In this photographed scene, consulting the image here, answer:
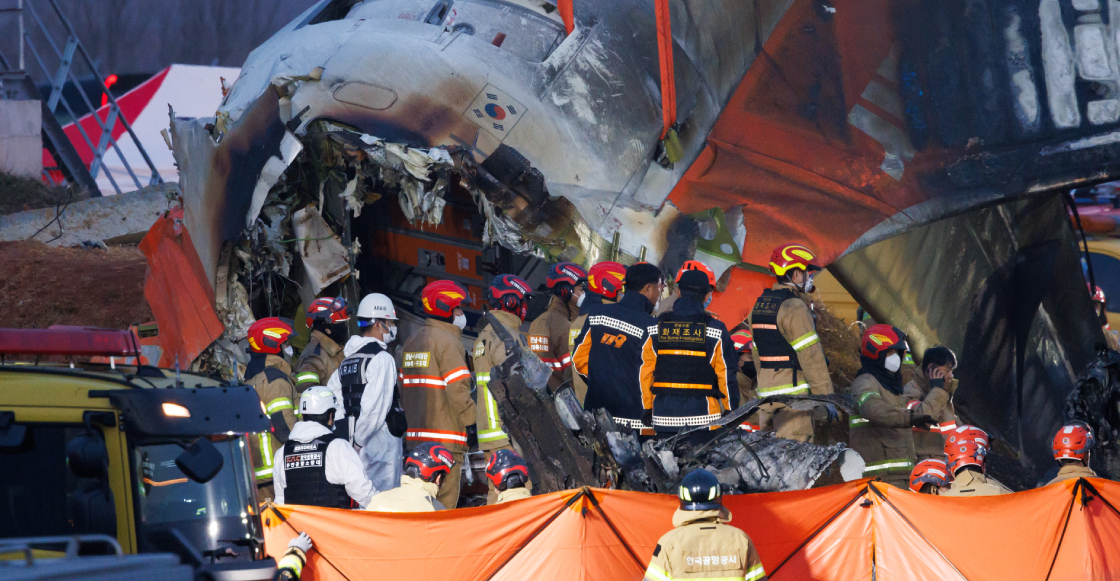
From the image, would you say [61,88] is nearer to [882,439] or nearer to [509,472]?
[509,472]

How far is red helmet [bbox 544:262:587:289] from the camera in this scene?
9.06 m

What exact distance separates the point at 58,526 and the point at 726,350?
424cm

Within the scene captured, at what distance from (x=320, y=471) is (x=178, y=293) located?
14.9ft

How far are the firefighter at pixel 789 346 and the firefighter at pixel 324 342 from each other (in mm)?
3408

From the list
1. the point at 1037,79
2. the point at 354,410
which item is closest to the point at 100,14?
the point at 354,410

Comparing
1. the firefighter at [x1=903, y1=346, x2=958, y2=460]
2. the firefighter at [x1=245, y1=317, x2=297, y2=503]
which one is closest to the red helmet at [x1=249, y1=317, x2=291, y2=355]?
the firefighter at [x1=245, y1=317, x2=297, y2=503]

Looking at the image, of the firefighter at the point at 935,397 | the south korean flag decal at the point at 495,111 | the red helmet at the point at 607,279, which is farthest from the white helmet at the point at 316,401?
the firefighter at the point at 935,397

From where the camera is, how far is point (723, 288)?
31.6 ft

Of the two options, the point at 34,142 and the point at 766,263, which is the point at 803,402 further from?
the point at 34,142

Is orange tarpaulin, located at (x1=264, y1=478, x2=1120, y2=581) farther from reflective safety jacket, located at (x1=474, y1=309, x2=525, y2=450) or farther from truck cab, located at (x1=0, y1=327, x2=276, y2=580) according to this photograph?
reflective safety jacket, located at (x1=474, y1=309, x2=525, y2=450)

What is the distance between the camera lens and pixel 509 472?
22.4 ft

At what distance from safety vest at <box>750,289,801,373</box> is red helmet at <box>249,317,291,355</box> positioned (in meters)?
3.72

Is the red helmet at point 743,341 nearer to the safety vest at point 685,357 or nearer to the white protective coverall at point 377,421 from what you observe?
the safety vest at point 685,357

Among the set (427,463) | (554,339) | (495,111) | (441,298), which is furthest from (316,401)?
(495,111)
